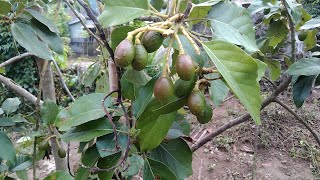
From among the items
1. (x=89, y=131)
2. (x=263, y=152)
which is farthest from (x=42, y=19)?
(x=263, y=152)

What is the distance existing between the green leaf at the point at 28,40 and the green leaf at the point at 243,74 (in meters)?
0.50

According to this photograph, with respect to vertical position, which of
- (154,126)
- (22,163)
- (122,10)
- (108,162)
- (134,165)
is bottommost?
(22,163)

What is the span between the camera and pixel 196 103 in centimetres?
47

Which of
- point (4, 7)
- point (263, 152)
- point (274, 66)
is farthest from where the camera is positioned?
point (263, 152)

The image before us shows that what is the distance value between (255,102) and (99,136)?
14.8 inches

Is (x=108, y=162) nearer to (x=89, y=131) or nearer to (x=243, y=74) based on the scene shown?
(x=89, y=131)

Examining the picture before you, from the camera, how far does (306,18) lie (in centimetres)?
118

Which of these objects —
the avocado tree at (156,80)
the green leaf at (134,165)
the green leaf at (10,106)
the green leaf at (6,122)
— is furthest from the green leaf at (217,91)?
the green leaf at (10,106)

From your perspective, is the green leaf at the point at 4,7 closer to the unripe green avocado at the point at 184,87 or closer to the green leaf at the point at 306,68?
the unripe green avocado at the point at 184,87

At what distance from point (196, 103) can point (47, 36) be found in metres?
0.55

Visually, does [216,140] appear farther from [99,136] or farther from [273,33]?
[99,136]

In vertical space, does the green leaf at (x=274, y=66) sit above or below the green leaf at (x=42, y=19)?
below

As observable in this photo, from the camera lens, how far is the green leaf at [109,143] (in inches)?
25.7

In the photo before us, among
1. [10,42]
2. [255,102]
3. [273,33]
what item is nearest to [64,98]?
[10,42]
